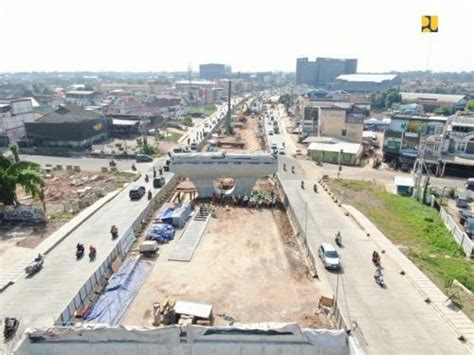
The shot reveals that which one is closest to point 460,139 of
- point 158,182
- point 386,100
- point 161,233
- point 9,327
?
point 158,182

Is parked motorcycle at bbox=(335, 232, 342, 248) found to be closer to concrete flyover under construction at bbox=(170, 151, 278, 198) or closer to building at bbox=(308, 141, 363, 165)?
concrete flyover under construction at bbox=(170, 151, 278, 198)

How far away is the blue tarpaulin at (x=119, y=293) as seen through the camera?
26.6 metres

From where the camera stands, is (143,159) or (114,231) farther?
(143,159)

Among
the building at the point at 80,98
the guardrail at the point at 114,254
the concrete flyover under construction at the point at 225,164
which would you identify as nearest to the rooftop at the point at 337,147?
the concrete flyover under construction at the point at 225,164

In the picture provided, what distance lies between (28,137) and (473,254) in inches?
3347

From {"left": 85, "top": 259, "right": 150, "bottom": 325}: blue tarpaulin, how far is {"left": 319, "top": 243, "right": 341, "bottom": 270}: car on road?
1554 centimetres

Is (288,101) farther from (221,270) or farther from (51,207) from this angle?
(221,270)

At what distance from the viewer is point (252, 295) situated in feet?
98.5

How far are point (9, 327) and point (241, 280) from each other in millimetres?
16925

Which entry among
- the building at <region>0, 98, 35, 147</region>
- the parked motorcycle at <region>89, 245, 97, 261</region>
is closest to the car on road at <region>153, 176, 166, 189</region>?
the parked motorcycle at <region>89, 245, 97, 261</region>

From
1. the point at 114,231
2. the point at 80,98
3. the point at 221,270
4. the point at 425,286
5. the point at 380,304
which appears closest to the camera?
the point at 380,304

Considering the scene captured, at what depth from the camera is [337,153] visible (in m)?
75.2

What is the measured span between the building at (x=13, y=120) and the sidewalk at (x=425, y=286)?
76896mm

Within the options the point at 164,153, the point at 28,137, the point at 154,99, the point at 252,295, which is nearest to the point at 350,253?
the point at 252,295
